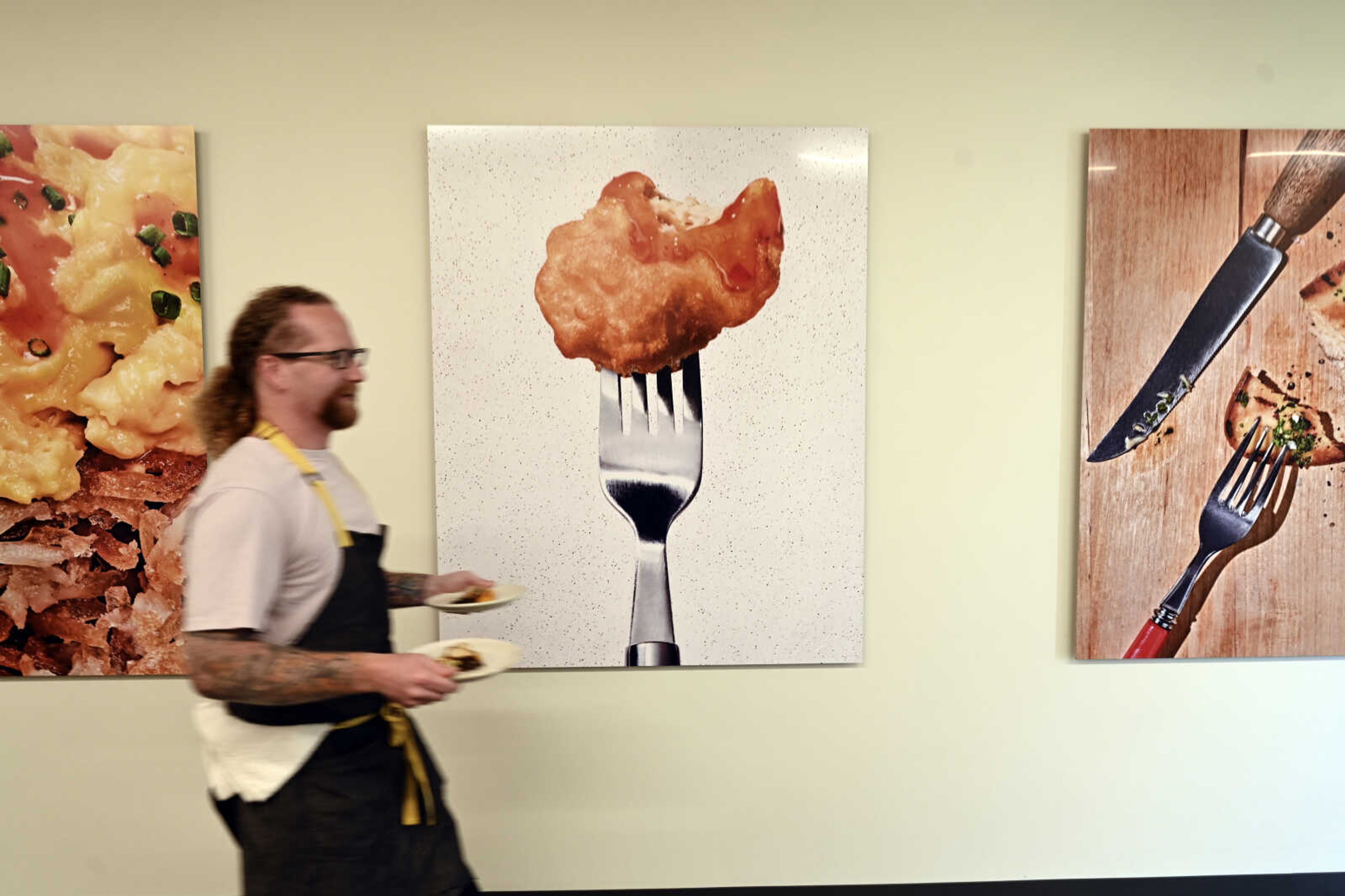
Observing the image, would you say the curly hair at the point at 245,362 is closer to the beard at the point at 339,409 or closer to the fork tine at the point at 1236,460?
the beard at the point at 339,409

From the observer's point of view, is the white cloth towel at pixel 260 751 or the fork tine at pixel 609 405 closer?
the white cloth towel at pixel 260 751

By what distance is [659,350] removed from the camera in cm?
189

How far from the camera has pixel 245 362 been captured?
1.33m

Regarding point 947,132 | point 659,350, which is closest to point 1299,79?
point 947,132

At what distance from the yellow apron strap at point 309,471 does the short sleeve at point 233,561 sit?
8 cm

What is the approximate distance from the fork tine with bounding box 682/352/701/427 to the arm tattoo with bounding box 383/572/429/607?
69 cm

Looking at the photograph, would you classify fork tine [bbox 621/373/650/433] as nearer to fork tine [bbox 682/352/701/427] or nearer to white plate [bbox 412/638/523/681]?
fork tine [bbox 682/352/701/427]

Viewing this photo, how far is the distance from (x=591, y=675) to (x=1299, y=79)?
7.32 feet

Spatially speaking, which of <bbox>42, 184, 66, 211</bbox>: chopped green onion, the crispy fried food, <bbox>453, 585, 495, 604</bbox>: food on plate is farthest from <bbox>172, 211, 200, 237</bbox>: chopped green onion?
<bbox>453, 585, 495, 604</bbox>: food on plate

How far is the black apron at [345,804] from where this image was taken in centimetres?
125

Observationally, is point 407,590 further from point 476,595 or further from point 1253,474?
point 1253,474

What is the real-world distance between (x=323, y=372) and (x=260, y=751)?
60cm

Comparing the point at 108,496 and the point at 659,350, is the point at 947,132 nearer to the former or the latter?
the point at 659,350

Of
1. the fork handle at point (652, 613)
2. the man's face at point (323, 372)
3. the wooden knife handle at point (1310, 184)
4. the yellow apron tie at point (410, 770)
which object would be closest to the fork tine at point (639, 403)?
the fork handle at point (652, 613)
